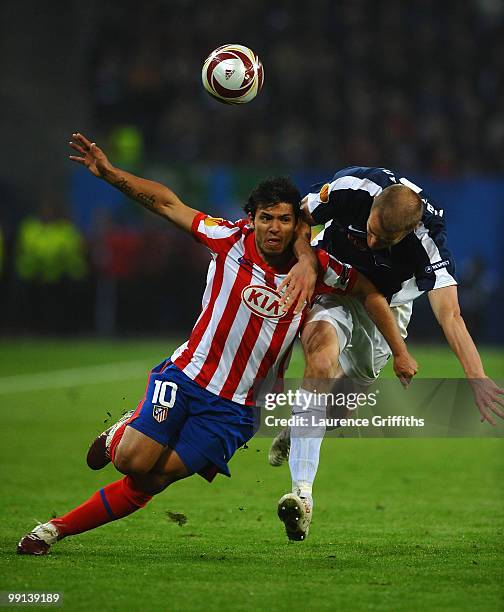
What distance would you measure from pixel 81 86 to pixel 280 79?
11.7 feet

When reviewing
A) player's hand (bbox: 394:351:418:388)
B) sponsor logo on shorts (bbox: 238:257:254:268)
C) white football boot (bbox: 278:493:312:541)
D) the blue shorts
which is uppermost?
sponsor logo on shorts (bbox: 238:257:254:268)

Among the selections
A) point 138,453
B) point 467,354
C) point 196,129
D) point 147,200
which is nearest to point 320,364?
point 467,354

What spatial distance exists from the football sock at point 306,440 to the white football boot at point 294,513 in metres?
0.19

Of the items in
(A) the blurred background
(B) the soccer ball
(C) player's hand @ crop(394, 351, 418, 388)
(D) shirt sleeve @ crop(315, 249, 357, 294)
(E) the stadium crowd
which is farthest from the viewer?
(E) the stadium crowd

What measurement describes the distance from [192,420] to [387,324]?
1.09 m

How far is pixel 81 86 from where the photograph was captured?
2070 centimetres

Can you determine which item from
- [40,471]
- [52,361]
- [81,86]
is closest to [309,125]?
[81,86]

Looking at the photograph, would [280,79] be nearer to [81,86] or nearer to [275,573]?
[81,86]

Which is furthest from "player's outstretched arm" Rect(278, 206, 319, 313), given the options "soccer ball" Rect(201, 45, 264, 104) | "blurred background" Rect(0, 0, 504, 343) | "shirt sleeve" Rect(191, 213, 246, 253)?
"blurred background" Rect(0, 0, 504, 343)

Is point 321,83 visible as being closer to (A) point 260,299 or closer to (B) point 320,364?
(B) point 320,364

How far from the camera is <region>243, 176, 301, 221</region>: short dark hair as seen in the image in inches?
214

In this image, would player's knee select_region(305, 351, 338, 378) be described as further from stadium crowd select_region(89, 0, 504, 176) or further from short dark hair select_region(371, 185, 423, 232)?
stadium crowd select_region(89, 0, 504, 176)

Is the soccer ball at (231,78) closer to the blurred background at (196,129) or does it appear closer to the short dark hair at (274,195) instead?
the short dark hair at (274,195)

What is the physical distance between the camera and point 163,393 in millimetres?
5480
